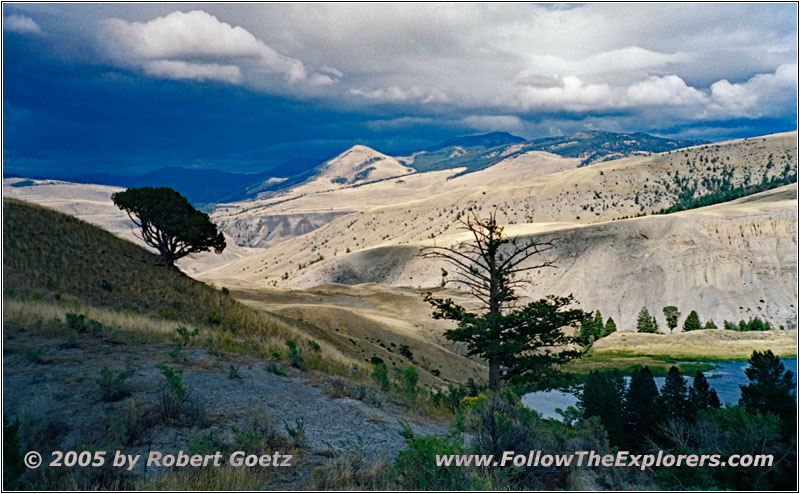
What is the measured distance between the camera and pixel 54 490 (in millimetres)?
5844

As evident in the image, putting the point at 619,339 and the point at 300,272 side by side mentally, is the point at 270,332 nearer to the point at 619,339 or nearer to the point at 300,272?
the point at 619,339

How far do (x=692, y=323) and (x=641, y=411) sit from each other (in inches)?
2072

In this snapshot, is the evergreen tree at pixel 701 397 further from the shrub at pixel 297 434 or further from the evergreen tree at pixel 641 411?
the shrub at pixel 297 434

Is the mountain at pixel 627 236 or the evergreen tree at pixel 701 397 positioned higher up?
the mountain at pixel 627 236

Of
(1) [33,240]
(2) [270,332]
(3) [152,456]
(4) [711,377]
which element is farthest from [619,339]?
(3) [152,456]

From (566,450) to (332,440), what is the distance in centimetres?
361

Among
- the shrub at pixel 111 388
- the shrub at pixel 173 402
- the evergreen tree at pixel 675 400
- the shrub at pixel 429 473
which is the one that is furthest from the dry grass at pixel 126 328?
the evergreen tree at pixel 675 400

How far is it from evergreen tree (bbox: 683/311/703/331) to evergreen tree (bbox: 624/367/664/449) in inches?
1991

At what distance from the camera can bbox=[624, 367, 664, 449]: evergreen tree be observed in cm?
1941

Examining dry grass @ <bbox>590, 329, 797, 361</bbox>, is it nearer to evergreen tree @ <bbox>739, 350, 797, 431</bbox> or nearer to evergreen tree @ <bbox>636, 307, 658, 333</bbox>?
evergreen tree @ <bbox>636, 307, 658, 333</bbox>

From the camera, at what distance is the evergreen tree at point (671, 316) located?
67.9m

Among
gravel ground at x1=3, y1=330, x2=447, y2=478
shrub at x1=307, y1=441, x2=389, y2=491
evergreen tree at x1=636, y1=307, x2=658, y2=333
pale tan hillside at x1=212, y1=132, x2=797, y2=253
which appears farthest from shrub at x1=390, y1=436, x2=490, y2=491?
pale tan hillside at x1=212, y1=132, x2=797, y2=253

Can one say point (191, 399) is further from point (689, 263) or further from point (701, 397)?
point (689, 263)

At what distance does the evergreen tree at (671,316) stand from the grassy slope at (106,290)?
6046cm
